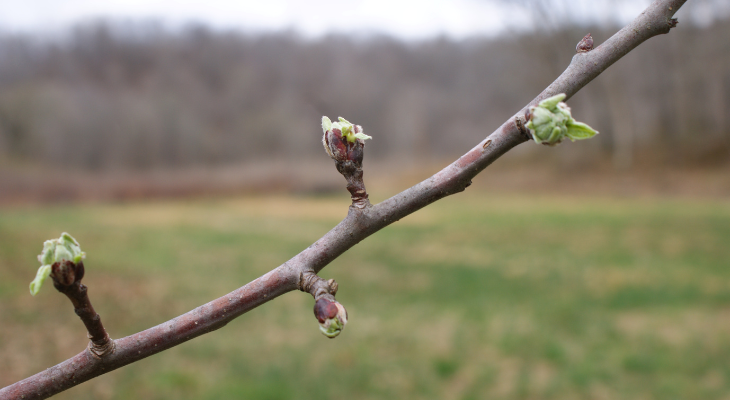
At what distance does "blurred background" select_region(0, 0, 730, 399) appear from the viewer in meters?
5.72

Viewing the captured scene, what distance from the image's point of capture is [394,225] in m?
14.7

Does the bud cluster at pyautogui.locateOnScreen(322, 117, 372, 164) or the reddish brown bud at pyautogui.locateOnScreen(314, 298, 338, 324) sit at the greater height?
the bud cluster at pyautogui.locateOnScreen(322, 117, 372, 164)

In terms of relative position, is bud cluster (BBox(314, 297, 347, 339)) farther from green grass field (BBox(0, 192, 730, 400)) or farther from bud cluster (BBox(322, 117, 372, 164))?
green grass field (BBox(0, 192, 730, 400))

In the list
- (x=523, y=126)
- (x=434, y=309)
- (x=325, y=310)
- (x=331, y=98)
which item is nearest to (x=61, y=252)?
(x=325, y=310)

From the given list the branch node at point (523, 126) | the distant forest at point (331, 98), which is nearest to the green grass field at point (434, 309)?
the branch node at point (523, 126)

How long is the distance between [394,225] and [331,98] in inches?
406

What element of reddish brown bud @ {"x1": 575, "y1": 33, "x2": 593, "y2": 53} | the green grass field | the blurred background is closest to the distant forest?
the blurred background

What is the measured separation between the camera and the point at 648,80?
22.8 m

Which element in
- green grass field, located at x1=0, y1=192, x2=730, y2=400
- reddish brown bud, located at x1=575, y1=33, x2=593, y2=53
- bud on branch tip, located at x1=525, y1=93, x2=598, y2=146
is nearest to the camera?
bud on branch tip, located at x1=525, y1=93, x2=598, y2=146

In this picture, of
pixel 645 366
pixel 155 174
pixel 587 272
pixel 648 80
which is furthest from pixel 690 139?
pixel 155 174

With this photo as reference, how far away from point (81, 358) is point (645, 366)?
600 centimetres

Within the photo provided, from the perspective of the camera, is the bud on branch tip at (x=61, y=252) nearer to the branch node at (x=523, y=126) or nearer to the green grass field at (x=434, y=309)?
the branch node at (x=523, y=126)

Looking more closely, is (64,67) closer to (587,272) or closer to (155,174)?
(155,174)

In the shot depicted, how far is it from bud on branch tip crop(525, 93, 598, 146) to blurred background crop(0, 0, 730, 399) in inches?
91.4
